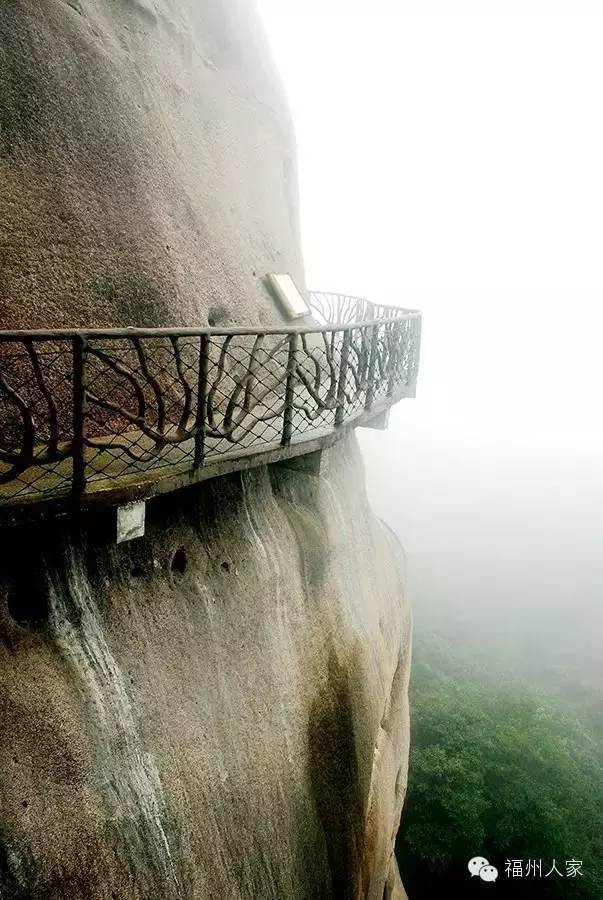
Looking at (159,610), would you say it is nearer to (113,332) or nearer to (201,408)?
(201,408)

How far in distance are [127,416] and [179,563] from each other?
163 cm

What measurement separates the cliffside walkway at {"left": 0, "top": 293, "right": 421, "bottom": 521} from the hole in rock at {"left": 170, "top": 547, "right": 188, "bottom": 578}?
2.82 feet

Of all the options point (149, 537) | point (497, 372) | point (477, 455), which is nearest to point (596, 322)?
Result: point (497, 372)

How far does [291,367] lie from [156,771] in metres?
3.57

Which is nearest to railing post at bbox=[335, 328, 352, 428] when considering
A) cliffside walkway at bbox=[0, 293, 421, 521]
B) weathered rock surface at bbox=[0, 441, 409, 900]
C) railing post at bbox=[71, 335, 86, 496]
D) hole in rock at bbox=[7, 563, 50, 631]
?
cliffside walkway at bbox=[0, 293, 421, 521]

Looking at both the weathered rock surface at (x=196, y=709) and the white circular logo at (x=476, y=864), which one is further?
the white circular logo at (x=476, y=864)

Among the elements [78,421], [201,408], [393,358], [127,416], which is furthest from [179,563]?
[393,358]

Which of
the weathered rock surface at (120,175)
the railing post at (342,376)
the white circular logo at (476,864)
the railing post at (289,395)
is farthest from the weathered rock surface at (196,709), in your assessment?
the white circular logo at (476,864)

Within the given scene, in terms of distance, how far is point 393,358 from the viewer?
7.95m

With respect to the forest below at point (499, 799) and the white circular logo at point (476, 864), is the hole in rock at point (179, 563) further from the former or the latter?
the white circular logo at point (476, 864)

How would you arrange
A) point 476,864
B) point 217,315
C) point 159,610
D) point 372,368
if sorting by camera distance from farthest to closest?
point 476,864 < point 372,368 < point 217,315 < point 159,610

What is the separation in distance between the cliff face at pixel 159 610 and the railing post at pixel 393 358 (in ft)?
4.36

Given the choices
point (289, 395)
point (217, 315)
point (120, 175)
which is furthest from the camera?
point (217, 315)

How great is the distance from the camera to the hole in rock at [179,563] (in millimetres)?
5125
